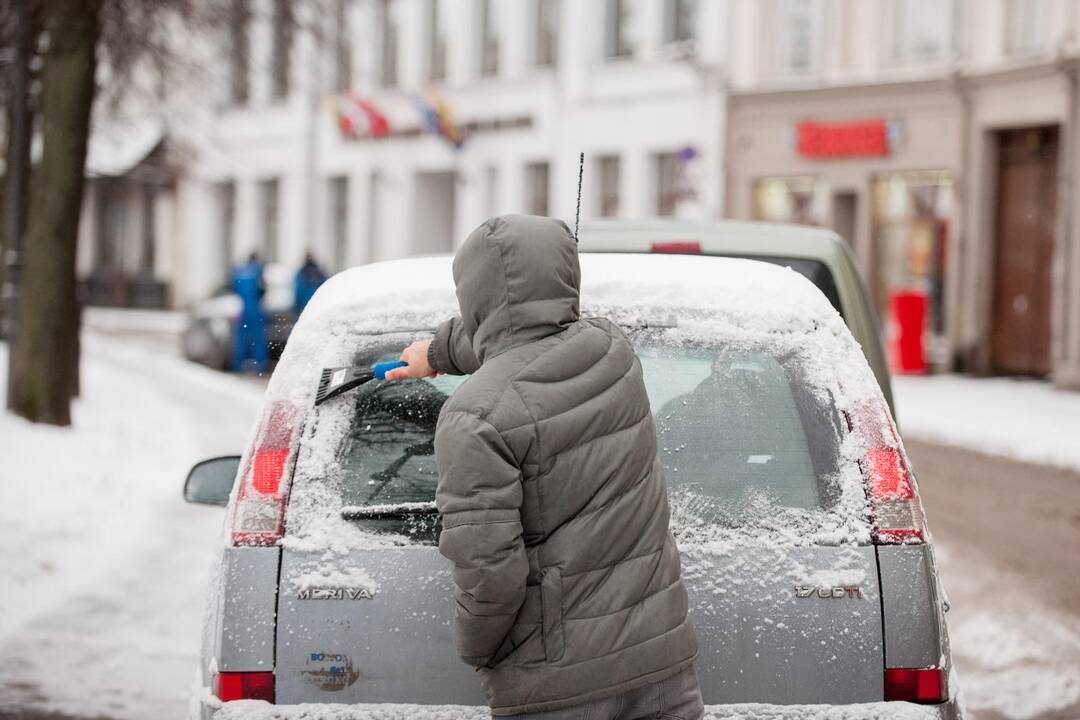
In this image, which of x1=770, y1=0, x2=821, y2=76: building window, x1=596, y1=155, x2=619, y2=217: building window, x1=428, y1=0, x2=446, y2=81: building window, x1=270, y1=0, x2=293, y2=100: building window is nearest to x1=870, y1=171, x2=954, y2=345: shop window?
x1=770, y1=0, x2=821, y2=76: building window

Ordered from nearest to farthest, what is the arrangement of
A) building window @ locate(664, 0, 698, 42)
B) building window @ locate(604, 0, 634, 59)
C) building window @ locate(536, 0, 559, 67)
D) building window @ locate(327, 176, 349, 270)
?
building window @ locate(664, 0, 698, 42), building window @ locate(604, 0, 634, 59), building window @ locate(536, 0, 559, 67), building window @ locate(327, 176, 349, 270)

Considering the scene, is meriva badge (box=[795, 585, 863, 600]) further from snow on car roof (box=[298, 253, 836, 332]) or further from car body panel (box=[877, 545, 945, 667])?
snow on car roof (box=[298, 253, 836, 332])

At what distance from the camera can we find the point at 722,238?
19.4 ft

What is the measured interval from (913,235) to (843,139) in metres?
2.04

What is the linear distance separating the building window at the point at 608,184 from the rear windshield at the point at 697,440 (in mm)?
29796

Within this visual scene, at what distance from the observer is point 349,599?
3361 mm

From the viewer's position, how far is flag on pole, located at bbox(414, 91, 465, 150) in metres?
37.1

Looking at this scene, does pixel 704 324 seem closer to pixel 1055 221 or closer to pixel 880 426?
pixel 880 426

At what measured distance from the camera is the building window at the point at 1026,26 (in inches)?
989

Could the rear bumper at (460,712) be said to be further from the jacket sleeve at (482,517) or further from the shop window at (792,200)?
the shop window at (792,200)

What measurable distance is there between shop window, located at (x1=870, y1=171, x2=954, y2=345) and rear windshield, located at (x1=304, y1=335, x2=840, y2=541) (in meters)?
24.1

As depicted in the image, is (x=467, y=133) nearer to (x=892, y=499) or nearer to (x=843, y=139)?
(x=843, y=139)

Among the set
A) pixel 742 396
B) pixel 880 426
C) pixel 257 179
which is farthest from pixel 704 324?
pixel 257 179

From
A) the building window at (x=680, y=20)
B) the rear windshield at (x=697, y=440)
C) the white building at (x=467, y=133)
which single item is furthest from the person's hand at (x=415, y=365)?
the building window at (x=680, y=20)
